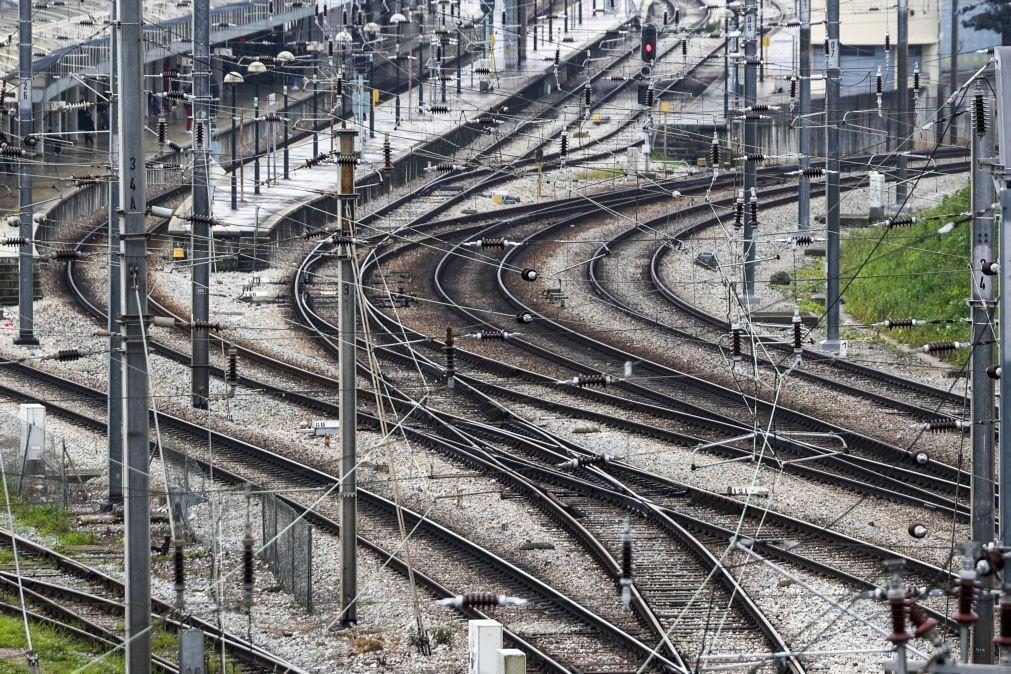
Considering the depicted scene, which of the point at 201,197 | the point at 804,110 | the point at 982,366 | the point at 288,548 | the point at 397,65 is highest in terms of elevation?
the point at 397,65

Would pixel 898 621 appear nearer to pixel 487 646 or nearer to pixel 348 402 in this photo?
pixel 487 646

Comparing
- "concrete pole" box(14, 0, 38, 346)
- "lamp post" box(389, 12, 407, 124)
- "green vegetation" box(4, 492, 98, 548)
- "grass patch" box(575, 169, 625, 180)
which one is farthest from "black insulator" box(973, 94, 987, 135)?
"lamp post" box(389, 12, 407, 124)

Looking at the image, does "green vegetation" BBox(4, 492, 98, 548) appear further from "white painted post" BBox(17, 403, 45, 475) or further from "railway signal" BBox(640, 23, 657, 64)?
"railway signal" BBox(640, 23, 657, 64)

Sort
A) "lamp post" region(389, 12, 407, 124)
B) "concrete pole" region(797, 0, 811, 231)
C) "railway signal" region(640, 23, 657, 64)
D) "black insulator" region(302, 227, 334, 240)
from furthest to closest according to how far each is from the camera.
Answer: "lamp post" region(389, 12, 407, 124) < "railway signal" region(640, 23, 657, 64) < "concrete pole" region(797, 0, 811, 231) < "black insulator" region(302, 227, 334, 240)

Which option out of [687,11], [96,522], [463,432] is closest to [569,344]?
[463,432]

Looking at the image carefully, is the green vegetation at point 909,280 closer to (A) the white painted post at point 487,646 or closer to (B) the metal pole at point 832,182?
(B) the metal pole at point 832,182

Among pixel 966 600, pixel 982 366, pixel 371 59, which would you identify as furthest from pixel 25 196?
pixel 966 600

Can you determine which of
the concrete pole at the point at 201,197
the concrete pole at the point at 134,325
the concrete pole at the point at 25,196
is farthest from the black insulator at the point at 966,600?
the concrete pole at the point at 25,196
